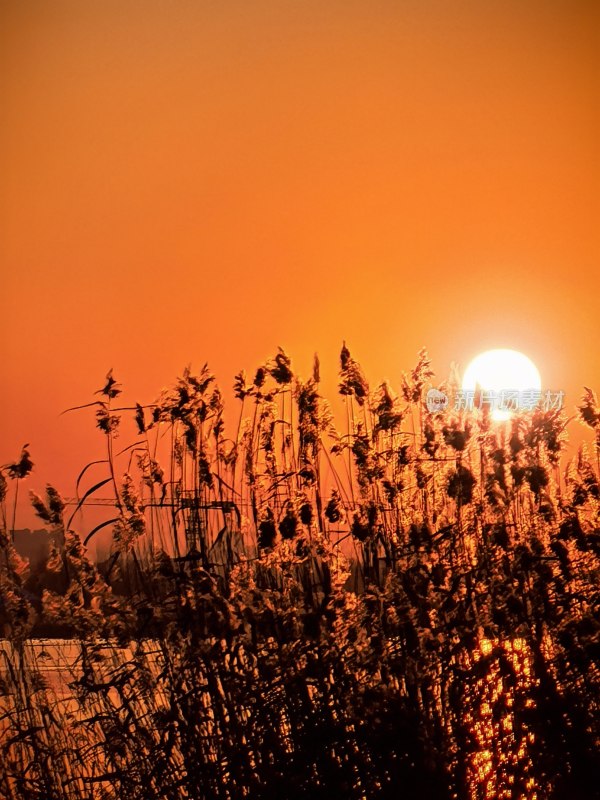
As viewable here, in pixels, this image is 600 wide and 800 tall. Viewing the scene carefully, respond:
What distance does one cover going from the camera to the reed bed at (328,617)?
2.98 m

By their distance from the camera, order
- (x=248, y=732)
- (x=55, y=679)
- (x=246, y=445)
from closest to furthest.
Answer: (x=248, y=732) → (x=246, y=445) → (x=55, y=679)

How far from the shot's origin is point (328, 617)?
3057 millimetres

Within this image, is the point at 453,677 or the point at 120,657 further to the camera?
the point at 120,657

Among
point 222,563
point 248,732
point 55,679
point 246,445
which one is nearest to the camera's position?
point 248,732

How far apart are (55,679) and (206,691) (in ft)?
22.2

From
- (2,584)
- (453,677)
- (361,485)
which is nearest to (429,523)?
(361,485)

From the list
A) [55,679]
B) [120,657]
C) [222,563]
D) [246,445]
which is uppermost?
[246,445]

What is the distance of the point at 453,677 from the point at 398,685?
160mm

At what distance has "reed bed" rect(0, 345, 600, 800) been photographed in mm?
2980

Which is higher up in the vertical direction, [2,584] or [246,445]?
[246,445]

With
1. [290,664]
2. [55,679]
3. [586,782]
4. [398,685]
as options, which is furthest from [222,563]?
[55,679]

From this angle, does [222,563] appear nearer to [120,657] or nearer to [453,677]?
[120,657]

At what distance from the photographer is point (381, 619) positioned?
10.2 ft

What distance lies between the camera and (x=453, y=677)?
306 centimetres
